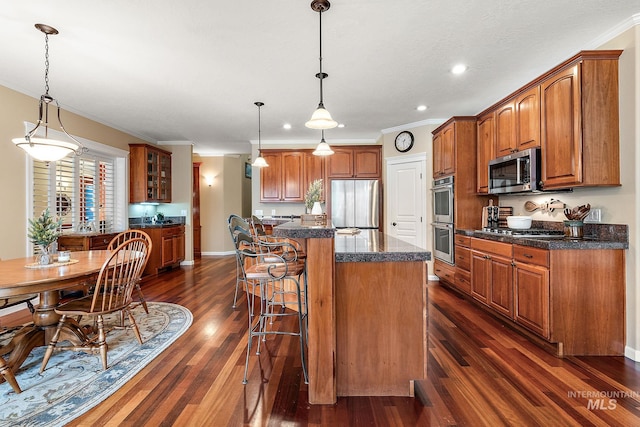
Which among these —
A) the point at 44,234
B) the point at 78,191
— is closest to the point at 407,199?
the point at 44,234

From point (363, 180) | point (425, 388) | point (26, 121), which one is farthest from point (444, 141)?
point (26, 121)

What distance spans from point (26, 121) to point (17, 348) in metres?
2.84

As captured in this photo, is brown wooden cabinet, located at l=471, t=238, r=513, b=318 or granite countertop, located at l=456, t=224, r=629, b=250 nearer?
granite countertop, located at l=456, t=224, r=629, b=250

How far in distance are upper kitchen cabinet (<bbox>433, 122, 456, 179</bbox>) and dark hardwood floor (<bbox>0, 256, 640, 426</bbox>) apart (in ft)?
7.32

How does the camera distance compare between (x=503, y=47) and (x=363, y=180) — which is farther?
(x=363, y=180)

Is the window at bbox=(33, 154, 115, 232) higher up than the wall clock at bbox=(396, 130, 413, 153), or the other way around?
the wall clock at bbox=(396, 130, 413, 153)

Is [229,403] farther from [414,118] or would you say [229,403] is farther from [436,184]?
[414,118]

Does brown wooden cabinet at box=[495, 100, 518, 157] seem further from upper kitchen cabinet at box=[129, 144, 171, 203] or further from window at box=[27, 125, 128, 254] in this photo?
upper kitchen cabinet at box=[129, 144, 171, 203]

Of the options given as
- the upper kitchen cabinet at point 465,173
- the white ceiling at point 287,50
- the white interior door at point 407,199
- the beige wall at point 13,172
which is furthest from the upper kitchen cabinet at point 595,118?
the beige wall at point 13,172

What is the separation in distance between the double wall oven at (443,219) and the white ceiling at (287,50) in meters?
1.14

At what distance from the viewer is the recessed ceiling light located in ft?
9.94

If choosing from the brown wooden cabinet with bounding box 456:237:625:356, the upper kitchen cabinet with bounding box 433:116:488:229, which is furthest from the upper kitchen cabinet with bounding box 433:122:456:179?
the brown wooden cabinet with bounding box 456:237:625:356

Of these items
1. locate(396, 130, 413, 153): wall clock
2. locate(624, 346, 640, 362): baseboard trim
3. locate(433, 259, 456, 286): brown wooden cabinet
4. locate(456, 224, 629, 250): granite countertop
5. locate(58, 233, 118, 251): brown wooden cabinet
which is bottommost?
locate(624, 346, 640, 362): baseboard trim

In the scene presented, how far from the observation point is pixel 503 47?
2674 mm
